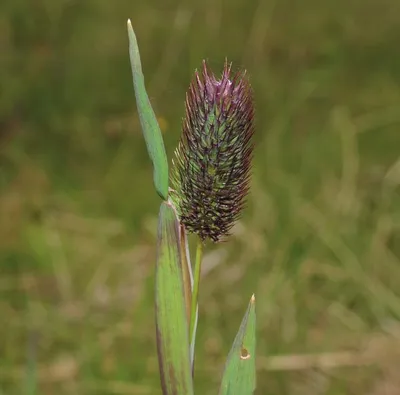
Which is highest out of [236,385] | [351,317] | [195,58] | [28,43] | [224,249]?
[28,43]

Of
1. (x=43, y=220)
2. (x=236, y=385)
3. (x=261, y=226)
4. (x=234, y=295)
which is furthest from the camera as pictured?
(x=43, y=220)

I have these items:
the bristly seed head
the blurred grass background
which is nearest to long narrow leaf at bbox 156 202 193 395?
the bristly seed head

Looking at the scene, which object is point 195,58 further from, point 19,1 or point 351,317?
point 351,317

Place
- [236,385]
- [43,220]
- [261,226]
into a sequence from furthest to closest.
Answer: [43,220] → [261,226] → [236,385]

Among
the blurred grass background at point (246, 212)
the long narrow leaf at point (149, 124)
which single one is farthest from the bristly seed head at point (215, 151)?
the blurred grass background at point (246, 212)

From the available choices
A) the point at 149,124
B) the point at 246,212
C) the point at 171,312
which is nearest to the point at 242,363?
the point at 171,312

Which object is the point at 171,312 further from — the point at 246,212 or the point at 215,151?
the point at 246,212

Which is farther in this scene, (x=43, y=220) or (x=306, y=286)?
(x=43, y=220)

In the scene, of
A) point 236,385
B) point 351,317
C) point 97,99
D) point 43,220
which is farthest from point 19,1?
point 236,385
